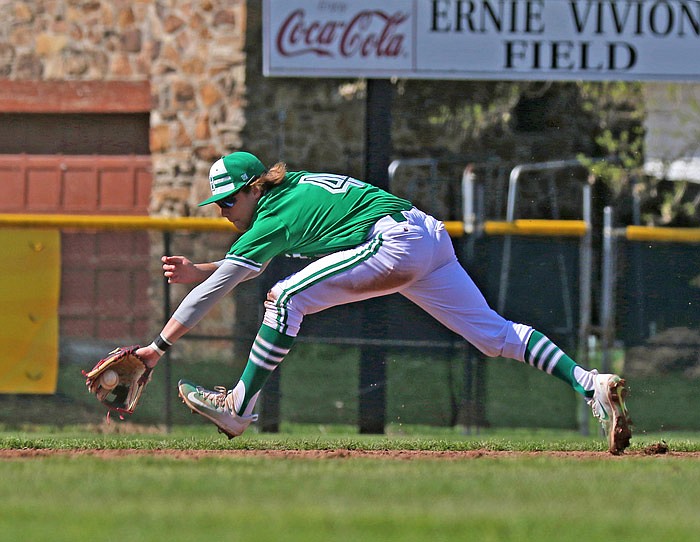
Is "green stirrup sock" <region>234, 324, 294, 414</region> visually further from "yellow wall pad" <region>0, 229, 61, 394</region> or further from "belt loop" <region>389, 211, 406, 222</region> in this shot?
"yellow wall pad" <region>0, 229, 61, 394</region>

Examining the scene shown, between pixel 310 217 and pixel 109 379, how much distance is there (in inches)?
55.4

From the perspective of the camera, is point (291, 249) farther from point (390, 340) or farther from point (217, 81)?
point (217, 81)

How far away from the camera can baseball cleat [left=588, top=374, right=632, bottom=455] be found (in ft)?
24.5

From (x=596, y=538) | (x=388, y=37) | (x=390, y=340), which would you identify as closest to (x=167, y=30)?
(x=388, y=37)

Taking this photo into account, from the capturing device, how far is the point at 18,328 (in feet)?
36.7

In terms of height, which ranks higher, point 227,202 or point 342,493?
point 227,202

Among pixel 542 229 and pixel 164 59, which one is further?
pixel 164 59

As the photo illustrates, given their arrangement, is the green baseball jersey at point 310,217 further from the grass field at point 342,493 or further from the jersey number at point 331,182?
the grass field at point 342,493

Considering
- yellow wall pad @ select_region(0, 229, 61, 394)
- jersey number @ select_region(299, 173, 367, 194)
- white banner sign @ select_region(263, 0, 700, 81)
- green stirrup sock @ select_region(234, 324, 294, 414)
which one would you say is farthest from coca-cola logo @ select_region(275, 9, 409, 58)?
green stirrup sock @ select_region(234, 324, 294, 414)

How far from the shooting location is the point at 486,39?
11961mm

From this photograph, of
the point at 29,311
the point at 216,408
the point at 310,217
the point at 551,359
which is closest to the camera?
the point at 310,217

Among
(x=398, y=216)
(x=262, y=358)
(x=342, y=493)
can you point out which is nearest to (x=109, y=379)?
(x=262, y=358)

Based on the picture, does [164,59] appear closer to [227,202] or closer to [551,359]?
[227,202]

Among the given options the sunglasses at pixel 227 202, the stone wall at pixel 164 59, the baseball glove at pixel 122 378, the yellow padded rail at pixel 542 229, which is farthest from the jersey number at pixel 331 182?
the stone wall at pixel 164 59
